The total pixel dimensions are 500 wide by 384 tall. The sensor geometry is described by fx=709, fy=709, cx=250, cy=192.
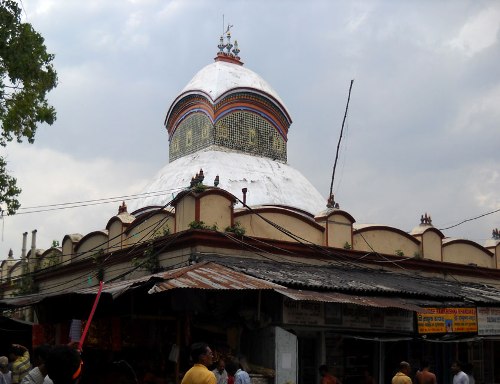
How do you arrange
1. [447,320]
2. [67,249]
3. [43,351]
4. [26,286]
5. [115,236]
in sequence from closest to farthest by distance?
[43,351], [447,320], [115,236], [67,249], [26,286]

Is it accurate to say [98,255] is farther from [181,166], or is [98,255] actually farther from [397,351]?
[397,351]

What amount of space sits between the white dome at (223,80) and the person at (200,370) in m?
15.0

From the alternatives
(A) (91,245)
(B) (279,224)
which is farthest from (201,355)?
(A) (91,245)

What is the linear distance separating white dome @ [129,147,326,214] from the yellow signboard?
17.3 ft

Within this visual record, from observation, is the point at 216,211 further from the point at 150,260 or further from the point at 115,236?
the point at 115,236

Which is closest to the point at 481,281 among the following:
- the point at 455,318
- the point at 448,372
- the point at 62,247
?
the point at 448,372

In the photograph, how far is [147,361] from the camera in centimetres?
1363

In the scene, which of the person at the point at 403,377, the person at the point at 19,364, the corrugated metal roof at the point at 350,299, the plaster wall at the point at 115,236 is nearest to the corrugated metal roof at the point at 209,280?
the corrugated metal roof at the point at 350,299

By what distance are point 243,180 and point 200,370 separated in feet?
40.8

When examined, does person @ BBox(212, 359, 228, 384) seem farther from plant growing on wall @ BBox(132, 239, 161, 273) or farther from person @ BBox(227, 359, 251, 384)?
plant growing on wall @ BBox(132, 239, 161, 273)

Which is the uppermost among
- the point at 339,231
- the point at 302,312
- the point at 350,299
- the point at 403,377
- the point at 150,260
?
the point at 339,231

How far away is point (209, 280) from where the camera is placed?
11.7 meters

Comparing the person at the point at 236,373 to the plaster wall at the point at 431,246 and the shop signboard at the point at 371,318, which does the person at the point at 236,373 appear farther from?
the plaster wall at the point at 431,246

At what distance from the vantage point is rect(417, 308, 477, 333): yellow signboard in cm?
1423
